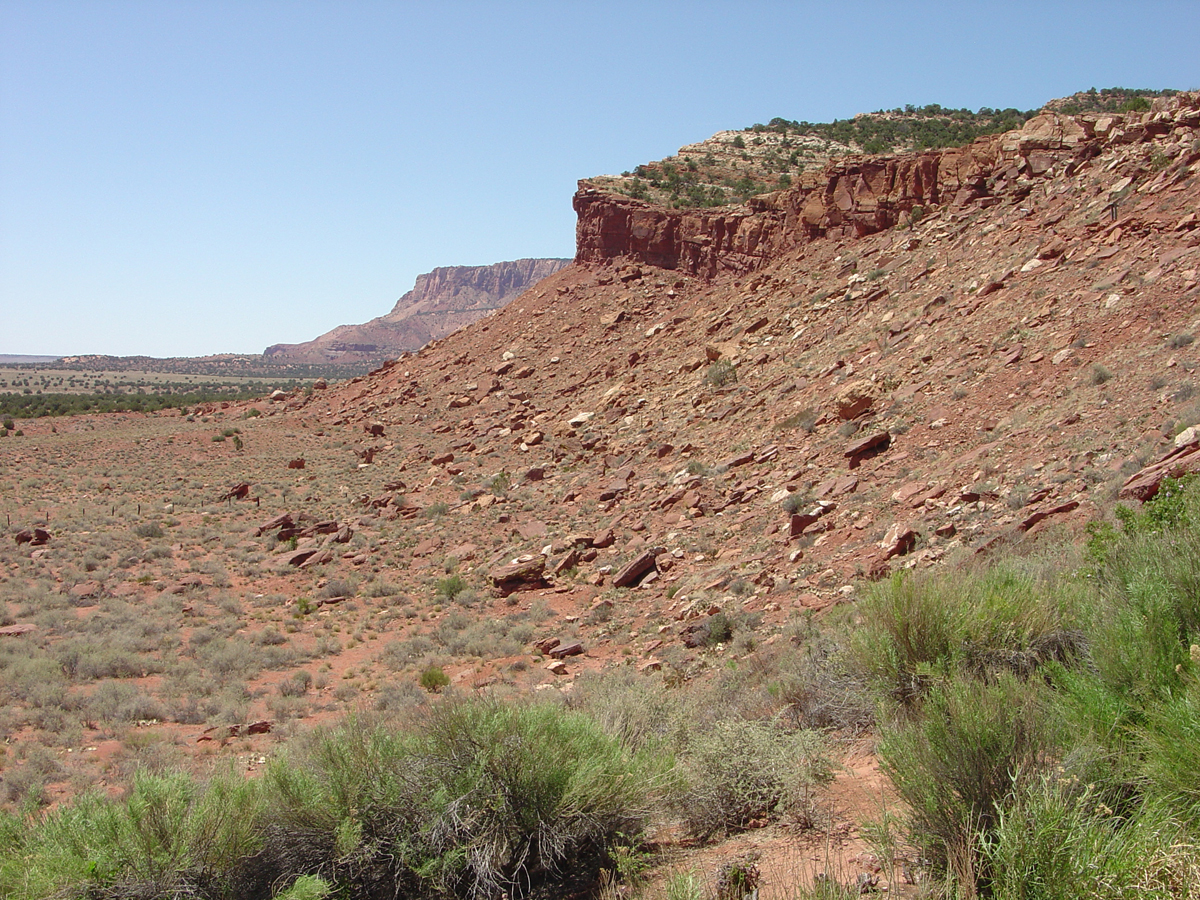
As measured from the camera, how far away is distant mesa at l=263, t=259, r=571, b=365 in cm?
17938

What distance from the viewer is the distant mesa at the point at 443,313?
179 metres

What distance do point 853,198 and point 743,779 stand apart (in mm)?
25186

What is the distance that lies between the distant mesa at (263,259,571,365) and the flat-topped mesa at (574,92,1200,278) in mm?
144485

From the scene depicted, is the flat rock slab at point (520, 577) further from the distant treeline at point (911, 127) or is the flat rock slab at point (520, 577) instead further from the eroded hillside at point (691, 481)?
the distant treeline at point (911, 127)

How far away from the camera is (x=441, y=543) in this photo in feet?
65.2

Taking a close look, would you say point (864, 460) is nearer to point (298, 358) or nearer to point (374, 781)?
point (374, 781)

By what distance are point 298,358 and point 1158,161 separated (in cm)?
19377

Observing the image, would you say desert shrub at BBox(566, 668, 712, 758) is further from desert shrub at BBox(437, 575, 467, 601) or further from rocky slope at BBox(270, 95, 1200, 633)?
desert shrub at BBox(437, 575, 467, 601)

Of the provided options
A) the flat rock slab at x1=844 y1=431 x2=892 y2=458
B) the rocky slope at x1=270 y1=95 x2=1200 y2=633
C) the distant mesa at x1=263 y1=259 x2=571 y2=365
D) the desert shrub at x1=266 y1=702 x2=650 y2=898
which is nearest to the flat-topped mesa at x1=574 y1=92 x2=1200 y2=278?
the rocky slope at x1=270 y1=95 x2=1200 y2=633

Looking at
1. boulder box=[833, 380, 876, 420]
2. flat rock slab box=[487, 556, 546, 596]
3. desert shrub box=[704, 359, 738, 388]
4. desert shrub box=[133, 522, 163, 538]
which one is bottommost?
flat rock slab box=[487, 556, 546, 596]

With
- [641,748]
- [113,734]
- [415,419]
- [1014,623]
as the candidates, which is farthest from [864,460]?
[415,419]

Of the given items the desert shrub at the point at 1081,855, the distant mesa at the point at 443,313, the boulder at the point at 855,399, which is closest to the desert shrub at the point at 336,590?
the boulder at the point at 855,399

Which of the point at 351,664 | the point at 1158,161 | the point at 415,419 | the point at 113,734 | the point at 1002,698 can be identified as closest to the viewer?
the point at 1002,698

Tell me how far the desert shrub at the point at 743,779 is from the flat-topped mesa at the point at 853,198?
783 inches
